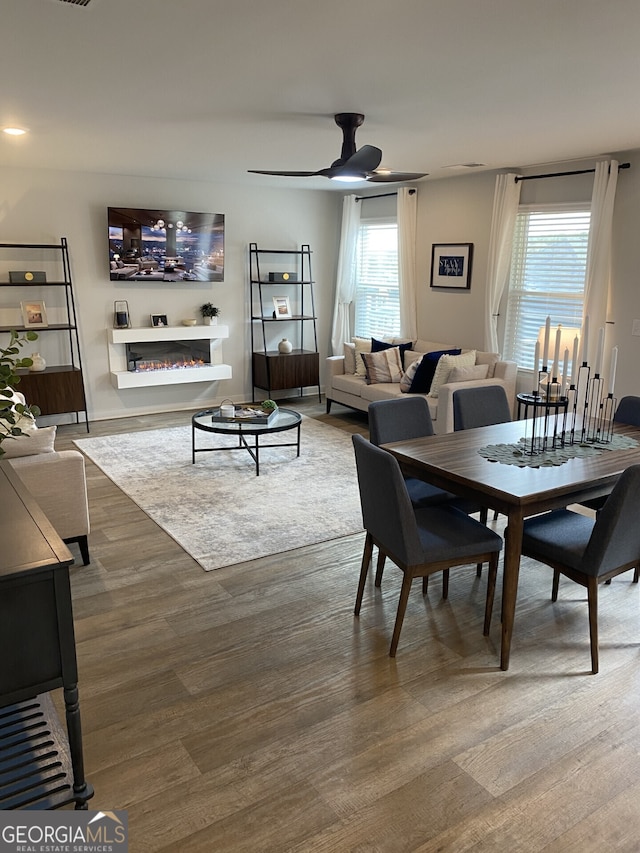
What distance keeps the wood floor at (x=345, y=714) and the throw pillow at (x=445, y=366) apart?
2.61 metres

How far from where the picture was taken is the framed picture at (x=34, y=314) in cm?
642

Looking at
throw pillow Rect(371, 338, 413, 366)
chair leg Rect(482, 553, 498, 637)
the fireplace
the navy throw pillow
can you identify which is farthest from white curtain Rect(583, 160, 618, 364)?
the fireplace

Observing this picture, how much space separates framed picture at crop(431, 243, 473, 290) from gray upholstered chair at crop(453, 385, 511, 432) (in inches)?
116

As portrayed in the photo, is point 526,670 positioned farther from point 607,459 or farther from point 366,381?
point 366,381

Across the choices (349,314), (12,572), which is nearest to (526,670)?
(12,572)

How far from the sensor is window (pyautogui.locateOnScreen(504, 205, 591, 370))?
18.5 ft

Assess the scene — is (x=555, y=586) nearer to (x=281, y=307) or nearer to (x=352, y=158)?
(x=352, y=158)

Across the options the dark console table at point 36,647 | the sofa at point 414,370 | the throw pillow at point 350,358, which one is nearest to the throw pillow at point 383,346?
the sofa at point 414,370

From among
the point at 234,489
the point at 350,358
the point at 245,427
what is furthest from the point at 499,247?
the point at 234,489

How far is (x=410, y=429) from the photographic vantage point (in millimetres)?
3678

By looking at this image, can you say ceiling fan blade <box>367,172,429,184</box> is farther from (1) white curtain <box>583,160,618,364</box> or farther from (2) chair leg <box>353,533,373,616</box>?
(2) chair leg <box>353,533,373,616</box>

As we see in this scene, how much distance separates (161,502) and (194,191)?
4.17 meters

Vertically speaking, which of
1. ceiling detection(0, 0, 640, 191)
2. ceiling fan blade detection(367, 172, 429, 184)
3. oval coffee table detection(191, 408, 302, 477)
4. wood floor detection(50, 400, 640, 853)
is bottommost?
wood floor detection(50, 400, 640, 853)

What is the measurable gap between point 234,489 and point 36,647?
3082 millimetres
